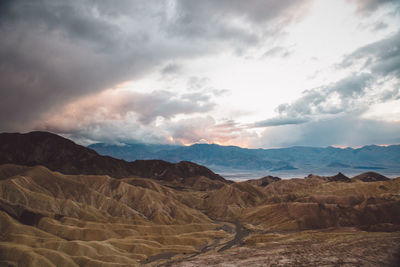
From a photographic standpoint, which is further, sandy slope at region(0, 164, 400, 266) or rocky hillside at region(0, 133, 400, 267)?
sandy slope at region(0, 164, 400, 266)

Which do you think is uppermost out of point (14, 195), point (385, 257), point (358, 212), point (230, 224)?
point (14, 195)

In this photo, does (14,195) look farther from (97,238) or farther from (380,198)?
(380,198)

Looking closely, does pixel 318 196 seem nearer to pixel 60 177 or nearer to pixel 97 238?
pixel 97 238

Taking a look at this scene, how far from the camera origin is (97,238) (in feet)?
355

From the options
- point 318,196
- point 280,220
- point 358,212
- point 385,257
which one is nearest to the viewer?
point 385,257

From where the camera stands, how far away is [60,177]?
172000 millimetres

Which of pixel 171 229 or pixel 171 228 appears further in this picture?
pixel 171 228

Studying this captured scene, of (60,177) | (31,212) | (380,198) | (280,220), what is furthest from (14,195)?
(380,198)

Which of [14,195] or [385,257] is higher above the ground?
[14,195]

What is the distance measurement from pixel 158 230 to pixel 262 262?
7995cm

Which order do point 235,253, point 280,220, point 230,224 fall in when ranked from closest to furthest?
point 235,253, point 280,220, point 230,224

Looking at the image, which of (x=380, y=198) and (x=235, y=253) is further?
(x=380, y=198)

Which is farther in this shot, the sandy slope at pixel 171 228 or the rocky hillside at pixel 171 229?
the sandy slope at pixel 171 228

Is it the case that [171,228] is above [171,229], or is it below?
above
